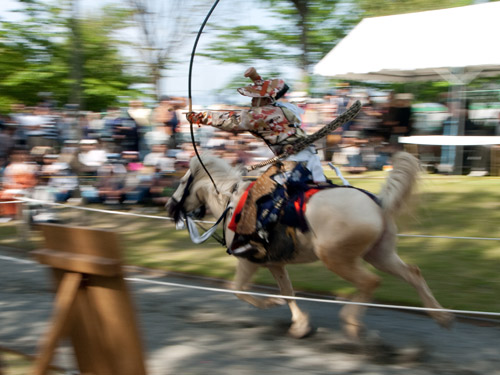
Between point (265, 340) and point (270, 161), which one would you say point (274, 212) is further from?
point (265, 340)

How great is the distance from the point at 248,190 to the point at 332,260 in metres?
0.94

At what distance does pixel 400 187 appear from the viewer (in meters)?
4.52

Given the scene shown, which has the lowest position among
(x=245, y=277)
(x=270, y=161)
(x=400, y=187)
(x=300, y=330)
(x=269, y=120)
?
(x=300, y=330)

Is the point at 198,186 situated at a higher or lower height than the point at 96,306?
higher

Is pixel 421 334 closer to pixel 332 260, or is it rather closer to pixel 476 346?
pixel 476 346

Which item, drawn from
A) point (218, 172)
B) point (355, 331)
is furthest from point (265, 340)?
point (218, 172)

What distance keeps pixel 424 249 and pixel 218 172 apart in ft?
11.6

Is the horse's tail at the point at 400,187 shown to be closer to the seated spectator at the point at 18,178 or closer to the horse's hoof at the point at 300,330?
the horse's hoof at the point at 300,330

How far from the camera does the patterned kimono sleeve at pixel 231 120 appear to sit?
4809 mm

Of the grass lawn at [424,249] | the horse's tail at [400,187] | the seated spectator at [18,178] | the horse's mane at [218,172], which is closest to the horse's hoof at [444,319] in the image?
the grass lawn at [424,249]

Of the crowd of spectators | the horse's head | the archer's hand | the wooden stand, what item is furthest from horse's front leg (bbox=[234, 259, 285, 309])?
the crowd of spectators

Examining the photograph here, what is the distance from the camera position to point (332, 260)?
4480 mm

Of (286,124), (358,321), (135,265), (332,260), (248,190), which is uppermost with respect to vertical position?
(286,124)

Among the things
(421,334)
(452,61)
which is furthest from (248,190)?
(452,61)
